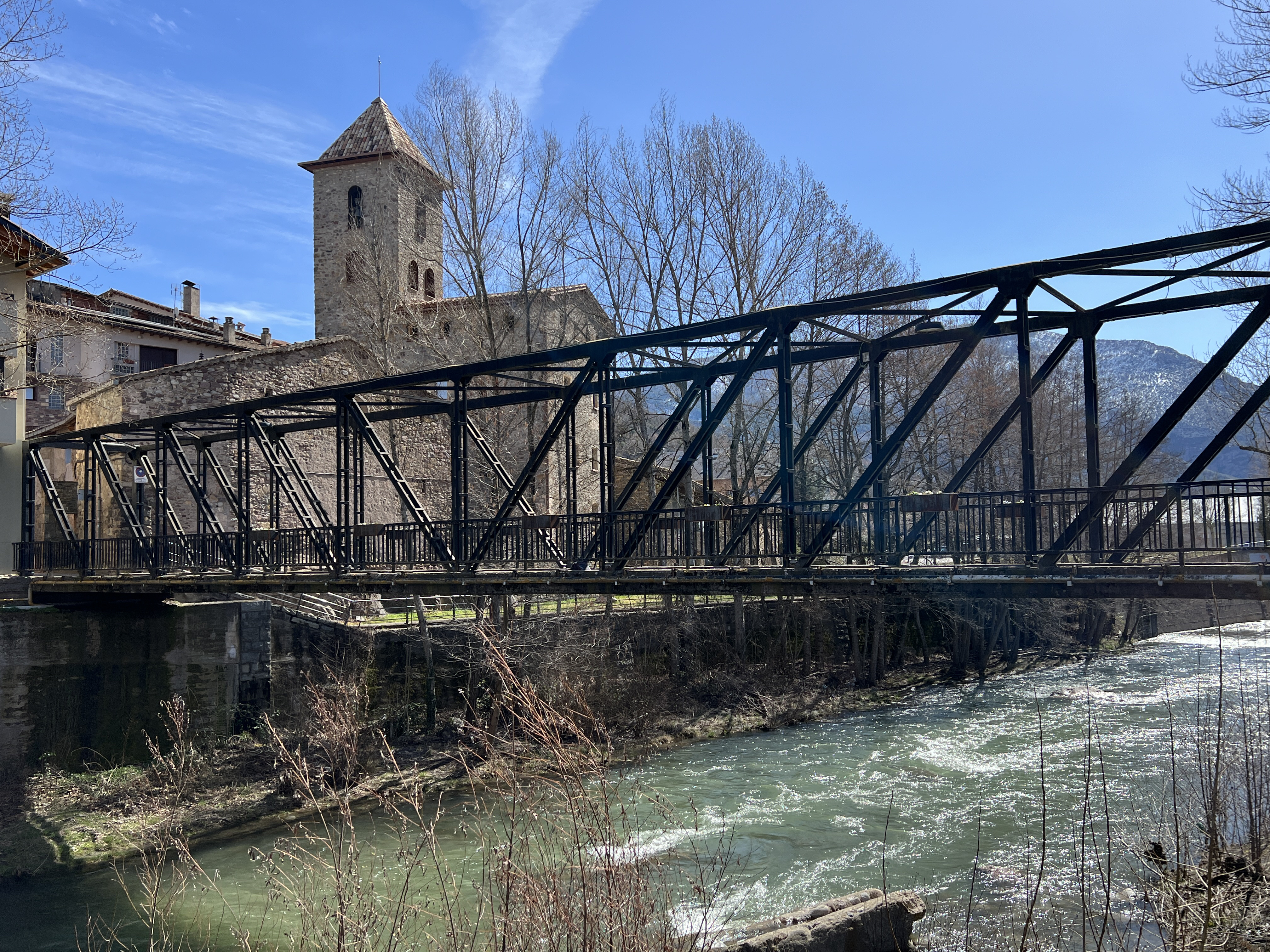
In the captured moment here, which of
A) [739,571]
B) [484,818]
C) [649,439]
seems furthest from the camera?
[649,439]

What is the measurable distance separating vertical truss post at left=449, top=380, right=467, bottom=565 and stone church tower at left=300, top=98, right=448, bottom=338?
51.9 feet

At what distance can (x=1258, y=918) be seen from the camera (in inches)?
322

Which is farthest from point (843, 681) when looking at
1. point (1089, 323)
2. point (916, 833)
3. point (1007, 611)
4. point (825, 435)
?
point (1089, 323)

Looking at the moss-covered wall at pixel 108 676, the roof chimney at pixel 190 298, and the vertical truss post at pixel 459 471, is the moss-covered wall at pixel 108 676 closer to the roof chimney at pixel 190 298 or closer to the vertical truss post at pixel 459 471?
the vertical truss post at pixel 459 471

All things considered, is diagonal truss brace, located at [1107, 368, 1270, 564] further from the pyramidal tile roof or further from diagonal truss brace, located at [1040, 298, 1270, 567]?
the pyramidal tile roof

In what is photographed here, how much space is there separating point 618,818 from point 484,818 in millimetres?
1828

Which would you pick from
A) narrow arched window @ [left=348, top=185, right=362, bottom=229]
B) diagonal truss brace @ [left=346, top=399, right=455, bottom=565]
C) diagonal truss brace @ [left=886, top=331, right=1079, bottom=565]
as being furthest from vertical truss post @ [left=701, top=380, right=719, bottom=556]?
narrow arched window @ [left=348, top=185, right=362, bottom=229]

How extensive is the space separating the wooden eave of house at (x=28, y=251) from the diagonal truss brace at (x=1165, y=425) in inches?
795

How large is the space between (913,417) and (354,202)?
37.7 metres

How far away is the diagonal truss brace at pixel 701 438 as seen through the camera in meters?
11.1

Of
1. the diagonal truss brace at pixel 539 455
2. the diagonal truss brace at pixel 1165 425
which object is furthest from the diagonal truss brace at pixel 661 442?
the diagonal truss brace at pixel 1165 425

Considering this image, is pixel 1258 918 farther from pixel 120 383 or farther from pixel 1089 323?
pixel 120 383

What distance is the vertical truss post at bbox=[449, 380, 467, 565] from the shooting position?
47.3 ft

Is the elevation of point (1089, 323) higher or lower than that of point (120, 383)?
lower
